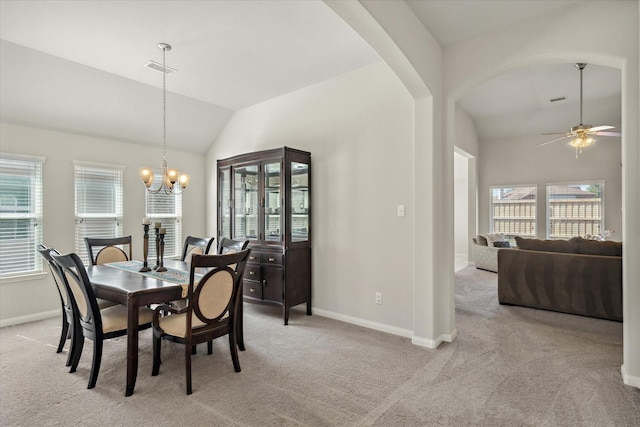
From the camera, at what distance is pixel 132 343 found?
2430 mm

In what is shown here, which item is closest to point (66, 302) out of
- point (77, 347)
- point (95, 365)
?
point (77, 347)

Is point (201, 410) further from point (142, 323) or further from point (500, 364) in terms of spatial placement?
point (500, 364)

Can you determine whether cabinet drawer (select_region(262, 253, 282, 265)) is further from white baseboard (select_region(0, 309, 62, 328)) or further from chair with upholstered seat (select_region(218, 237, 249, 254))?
white baseboard (select_region(0, 309, 62, 328))

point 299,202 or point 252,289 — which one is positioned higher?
point 299,202

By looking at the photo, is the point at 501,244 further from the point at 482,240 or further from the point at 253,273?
the point at 253,273

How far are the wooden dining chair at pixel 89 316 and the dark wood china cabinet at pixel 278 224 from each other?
1521mm

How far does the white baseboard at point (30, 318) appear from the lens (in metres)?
3.86

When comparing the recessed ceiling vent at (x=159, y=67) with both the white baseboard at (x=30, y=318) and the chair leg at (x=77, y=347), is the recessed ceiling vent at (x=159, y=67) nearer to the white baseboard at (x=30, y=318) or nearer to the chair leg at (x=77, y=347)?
A: the chair leg at (x=77, y=347)

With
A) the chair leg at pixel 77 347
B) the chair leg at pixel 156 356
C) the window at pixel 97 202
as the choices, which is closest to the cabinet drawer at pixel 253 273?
the chair leg at pixel 156 356

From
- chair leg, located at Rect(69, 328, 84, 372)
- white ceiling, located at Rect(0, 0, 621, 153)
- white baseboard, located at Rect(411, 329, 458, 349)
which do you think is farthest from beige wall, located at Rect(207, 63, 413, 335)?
chair leg, located at Rect(69, 328, 84, 372)

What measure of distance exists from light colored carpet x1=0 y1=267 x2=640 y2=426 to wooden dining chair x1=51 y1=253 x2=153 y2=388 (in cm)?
22

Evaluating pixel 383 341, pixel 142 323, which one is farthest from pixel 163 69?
pixel 383 341

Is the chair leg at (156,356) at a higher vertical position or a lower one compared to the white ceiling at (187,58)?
lower

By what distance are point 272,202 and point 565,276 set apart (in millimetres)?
3730
